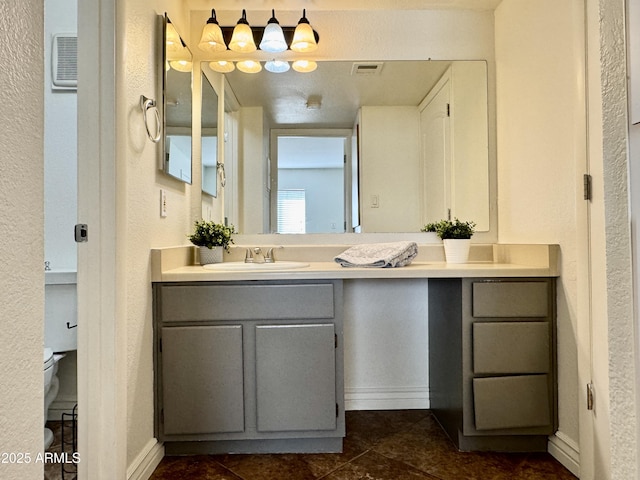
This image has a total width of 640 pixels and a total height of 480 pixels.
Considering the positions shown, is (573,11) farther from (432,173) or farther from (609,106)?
(609,106)

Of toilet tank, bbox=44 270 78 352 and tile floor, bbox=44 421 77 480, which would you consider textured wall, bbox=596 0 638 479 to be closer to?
tile floor, bbox=44 421 77 480

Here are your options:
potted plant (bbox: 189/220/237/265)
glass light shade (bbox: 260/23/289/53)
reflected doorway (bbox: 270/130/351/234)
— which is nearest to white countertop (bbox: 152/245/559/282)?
potted plant (bbox: 189/220/237/265)

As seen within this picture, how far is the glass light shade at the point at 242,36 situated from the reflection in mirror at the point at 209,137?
0.25 metres

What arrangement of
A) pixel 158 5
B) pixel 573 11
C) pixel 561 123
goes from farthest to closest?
pixel 158 5 → pixel 561 123 → pixel 573 11

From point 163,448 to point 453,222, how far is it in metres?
1.79

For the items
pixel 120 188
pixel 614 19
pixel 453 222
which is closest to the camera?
pixel 614 19

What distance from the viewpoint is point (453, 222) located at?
2180 millimetres

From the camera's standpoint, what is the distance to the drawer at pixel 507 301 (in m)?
1.68

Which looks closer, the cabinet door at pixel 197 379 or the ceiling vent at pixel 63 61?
the cabinet door at pixel 197 379

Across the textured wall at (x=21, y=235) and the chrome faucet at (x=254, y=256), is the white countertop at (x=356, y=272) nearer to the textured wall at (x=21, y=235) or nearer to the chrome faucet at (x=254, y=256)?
the chrome faucet at (x=254, y=256)

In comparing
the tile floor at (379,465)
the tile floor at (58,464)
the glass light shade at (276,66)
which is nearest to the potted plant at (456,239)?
the tile floor at (379,465)

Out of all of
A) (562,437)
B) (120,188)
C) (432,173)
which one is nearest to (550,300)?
(562,437)

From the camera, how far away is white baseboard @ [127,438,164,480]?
146cm

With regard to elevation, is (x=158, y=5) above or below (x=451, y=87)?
above
